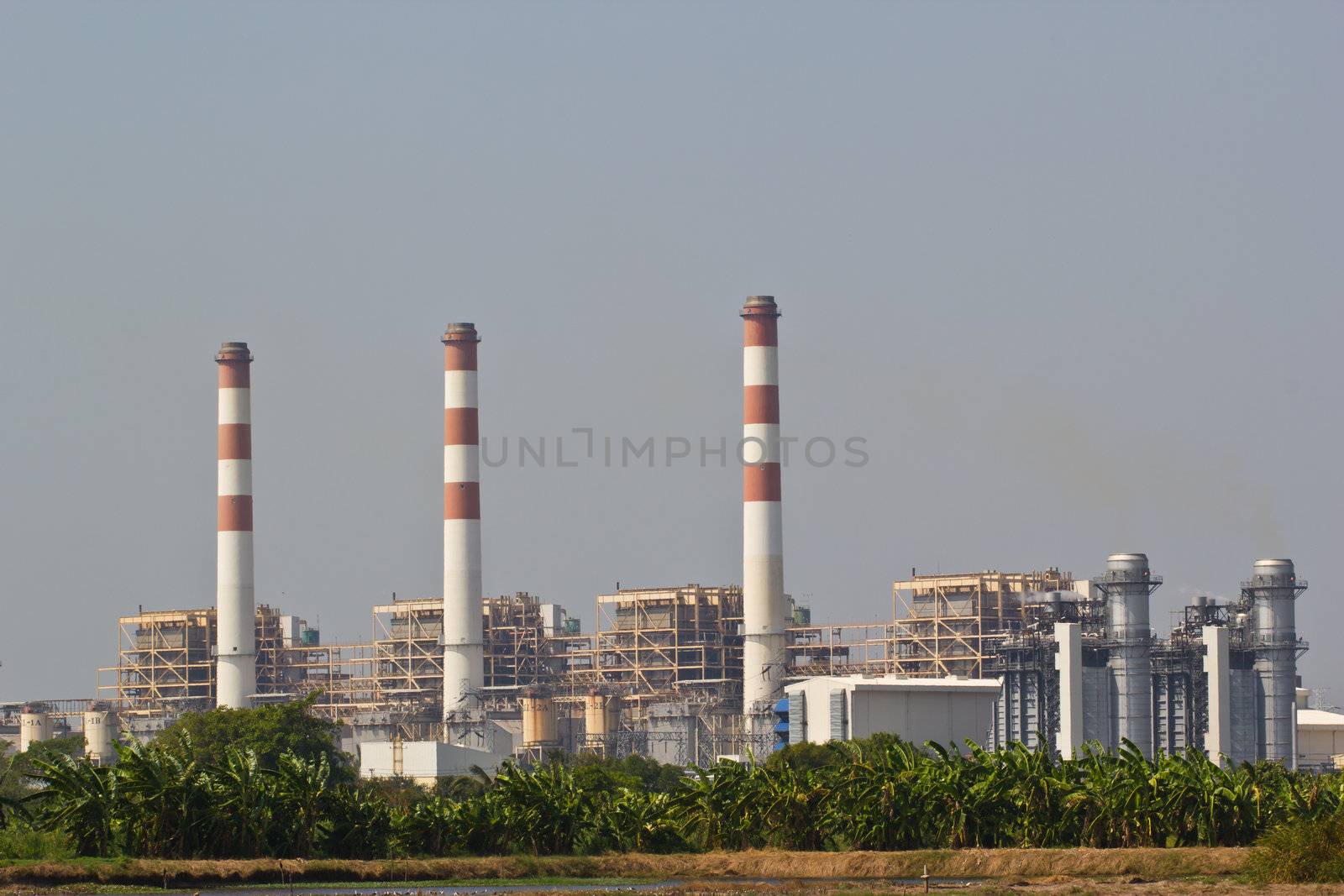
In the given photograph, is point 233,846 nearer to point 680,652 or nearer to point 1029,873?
point 1029,873

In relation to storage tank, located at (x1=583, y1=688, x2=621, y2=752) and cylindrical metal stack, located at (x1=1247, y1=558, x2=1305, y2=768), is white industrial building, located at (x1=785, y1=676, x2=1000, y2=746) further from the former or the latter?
storage tank, located at (x1=583, y1=688, x2=621, y2=752)

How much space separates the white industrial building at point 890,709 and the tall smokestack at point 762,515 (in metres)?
4.59

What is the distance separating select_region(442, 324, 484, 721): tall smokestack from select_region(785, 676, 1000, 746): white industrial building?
16.0m

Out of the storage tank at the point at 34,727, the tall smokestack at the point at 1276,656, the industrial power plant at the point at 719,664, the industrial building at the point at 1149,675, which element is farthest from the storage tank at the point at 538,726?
the tall smokestack at the point at 1276,656

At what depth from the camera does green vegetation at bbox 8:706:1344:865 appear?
33.2 metres

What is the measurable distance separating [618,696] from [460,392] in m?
15.5

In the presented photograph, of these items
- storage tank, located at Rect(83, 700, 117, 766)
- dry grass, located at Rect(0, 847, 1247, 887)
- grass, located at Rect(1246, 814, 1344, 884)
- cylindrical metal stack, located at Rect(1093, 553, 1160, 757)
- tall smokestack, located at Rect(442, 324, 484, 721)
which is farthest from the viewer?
storage tank, located at Rect(83, 700, 117, 766)

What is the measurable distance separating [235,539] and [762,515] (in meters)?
22.6

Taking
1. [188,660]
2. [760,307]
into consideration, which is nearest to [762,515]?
[760,307]

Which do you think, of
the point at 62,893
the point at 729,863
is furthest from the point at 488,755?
the point at 62,893

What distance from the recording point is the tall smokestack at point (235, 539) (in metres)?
88.6

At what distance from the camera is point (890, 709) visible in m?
76.4

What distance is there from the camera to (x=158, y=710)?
99.7m

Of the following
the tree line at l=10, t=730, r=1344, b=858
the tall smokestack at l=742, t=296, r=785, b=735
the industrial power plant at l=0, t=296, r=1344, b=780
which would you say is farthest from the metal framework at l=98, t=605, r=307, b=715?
the tree line at l=10, t=730, r=1344, b=858
